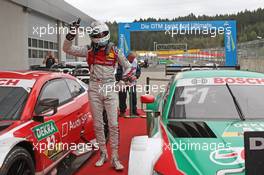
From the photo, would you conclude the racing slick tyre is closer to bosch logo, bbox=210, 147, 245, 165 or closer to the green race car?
the green race car

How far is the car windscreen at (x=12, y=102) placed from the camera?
12.7 ft

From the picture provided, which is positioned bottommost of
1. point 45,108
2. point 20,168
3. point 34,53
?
point 20,168

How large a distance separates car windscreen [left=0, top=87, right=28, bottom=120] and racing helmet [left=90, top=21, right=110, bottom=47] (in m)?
1.20

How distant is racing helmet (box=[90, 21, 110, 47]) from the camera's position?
4.87 metres

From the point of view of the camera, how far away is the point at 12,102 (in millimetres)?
4066

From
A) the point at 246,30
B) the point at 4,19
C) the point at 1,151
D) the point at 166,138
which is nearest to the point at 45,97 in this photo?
the point at 1,151

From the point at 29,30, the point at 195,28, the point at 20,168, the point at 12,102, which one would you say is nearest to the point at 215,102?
the point at 20,168

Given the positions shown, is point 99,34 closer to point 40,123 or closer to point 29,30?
point 40,123

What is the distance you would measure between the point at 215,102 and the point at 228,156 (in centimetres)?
117

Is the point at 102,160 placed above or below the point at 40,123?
below

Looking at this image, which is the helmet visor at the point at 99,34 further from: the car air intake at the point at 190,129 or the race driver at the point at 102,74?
the car air intake at the point at 190,129

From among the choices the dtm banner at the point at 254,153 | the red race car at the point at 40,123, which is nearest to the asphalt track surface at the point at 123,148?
the red race car at the point at 40,123

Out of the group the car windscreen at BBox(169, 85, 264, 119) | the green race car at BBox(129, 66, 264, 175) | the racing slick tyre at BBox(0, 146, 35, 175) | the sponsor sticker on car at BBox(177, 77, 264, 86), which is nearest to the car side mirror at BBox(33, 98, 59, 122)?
the racing slick tyre at BBox(0, 146, 35, 175)

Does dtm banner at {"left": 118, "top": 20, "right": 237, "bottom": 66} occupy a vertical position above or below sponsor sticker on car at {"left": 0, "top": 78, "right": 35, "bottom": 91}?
above
